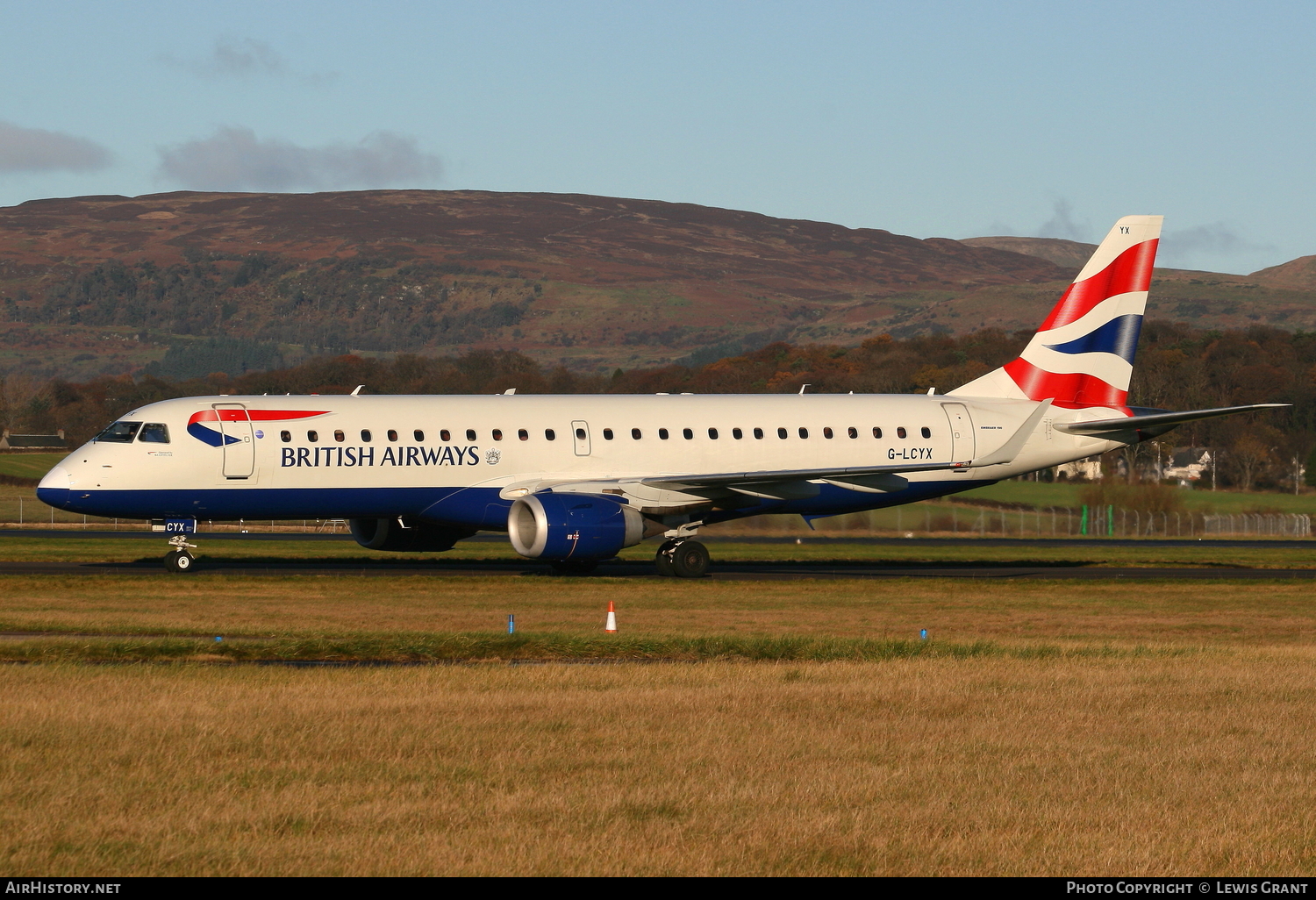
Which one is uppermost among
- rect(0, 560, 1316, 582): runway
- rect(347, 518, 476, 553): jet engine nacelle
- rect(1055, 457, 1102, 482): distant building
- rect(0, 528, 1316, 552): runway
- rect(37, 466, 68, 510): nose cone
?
rect(37, 466, 68, 510): nose cone

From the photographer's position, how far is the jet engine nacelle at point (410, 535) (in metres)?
39.8

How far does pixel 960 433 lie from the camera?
140ft

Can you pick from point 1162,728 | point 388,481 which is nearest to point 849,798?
point 1162,728

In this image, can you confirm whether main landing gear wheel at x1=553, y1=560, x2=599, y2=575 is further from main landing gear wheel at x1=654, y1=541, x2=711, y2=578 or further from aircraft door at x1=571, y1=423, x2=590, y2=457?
aircraft door at x1=571, y1=423, x2=590, y2=457

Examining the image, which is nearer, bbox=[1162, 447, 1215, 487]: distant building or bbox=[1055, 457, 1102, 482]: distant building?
bbox=[1055, 457, 1102, 482]: distant building

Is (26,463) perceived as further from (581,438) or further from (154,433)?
(581,438)

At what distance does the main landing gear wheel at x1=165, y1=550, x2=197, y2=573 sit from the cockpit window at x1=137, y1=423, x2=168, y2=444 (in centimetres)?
326

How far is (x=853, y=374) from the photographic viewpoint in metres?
154

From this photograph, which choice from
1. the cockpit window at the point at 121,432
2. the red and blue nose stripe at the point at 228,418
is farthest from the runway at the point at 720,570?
the red and blue nose stripe at the point at 228,418

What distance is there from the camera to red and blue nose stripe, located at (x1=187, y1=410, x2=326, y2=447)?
122ft

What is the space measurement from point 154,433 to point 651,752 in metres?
25.8

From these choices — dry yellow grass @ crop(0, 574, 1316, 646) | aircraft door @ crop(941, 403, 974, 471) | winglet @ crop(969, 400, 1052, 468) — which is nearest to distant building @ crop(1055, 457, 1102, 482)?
aircraft door @ crop(941, 403, 974, 471)

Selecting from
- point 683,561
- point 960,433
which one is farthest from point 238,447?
point 960,433

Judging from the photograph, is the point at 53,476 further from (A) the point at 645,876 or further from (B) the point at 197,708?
(A) the point at 645,876
